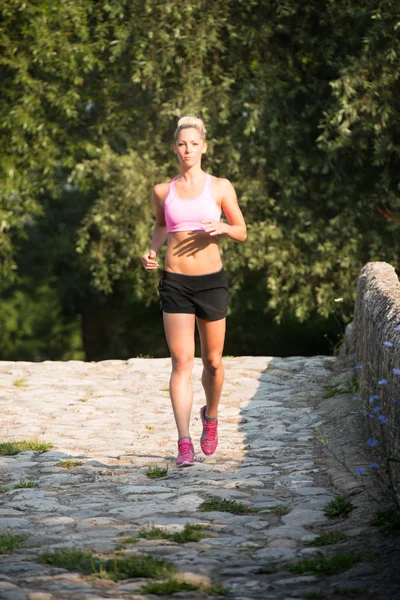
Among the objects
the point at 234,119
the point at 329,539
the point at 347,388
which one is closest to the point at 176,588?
the point at 329,539

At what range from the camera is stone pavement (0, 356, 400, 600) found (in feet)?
13.5

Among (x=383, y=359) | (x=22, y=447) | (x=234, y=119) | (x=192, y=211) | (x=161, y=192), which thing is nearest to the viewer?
(x=383, y=359)

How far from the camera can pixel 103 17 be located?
15055 mm

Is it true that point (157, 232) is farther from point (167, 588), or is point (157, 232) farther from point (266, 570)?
point (167, 588)

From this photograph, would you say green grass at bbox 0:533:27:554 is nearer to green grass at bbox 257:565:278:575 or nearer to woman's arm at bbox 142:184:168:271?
green grass at bbox 257:565:278:575

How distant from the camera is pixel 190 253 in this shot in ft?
21.1

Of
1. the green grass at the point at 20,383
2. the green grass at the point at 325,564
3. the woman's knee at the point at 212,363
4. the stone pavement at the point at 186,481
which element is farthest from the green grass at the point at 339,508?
the green grass at the point at 20,383

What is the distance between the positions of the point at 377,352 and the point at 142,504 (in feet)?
6.26

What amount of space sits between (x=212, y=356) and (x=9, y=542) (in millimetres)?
2328

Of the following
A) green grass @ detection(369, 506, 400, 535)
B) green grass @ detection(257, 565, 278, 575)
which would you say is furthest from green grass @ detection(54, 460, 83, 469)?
green grass @ detection(257, 565, 278, 575)

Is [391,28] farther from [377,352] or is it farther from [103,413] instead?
[377,352]

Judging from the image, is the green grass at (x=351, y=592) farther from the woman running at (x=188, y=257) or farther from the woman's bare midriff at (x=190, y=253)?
the woman's bare midriff at (x=190, y=253)

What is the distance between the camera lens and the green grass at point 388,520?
460 centimetres

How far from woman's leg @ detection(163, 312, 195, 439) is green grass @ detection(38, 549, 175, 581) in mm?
2091
